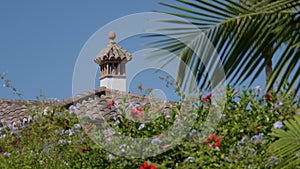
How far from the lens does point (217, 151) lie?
4789 millimetres

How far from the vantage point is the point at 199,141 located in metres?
4.90

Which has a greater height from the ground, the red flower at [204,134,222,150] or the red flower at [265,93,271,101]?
the red flower at [265,93,271,101]

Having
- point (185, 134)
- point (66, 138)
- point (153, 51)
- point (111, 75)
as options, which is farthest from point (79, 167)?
point (111, 75)

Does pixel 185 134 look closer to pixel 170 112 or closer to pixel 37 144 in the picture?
pixel 170 112

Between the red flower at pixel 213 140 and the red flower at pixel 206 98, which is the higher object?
the red flower at pixel 206 98

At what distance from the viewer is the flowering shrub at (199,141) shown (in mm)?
4754

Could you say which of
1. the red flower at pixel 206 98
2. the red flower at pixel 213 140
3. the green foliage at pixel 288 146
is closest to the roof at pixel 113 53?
the red flower at pixel 206 98

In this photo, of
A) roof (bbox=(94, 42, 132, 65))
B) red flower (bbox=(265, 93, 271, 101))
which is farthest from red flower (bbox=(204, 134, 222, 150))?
roof (bbox=(94, 42, 132, 65))

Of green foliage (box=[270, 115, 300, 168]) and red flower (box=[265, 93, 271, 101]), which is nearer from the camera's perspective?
green foliage (box=[270, 115, 300, 168])

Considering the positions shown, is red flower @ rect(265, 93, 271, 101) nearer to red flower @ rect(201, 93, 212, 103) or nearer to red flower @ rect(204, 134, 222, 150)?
red flower @ rect(201, 93, 212, 103)

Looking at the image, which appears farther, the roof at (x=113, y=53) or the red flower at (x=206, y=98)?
the roof at (x=113, y=53)

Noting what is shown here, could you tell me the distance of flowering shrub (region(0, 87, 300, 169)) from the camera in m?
4.75

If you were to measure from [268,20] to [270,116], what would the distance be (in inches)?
36.4

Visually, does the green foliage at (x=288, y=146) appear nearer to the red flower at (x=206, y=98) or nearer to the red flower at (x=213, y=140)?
the red flower at (x=213, y=140)
